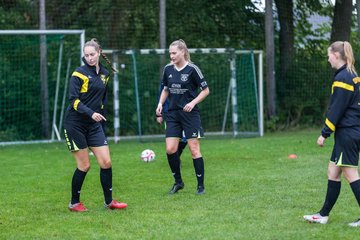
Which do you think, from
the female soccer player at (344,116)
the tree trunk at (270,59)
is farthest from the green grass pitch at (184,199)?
the tree trunk at (270,59)

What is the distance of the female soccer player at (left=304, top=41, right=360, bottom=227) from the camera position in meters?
6.73

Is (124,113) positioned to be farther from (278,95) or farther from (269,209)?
(269,209)

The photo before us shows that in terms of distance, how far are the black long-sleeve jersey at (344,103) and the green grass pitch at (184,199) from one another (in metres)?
0.94

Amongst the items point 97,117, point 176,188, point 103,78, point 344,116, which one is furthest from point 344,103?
point 176,188

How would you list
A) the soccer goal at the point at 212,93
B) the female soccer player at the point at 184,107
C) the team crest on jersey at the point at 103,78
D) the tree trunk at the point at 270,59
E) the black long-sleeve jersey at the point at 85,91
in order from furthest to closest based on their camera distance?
the tree trunk at the point at 270,59 < the soccer goal at the point at 212,93 < the female soccer player at the point at 184,107 < the team crest on jersey at the point at 103,78 < the black long-sleeve jersey at the point at 85,91

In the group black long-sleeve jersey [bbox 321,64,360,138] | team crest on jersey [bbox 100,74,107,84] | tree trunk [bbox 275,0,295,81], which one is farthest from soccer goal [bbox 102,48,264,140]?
black long-sleeve jersey [bbox 321,64,360,138]

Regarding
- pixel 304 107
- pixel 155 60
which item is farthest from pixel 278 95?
pixel 155 60

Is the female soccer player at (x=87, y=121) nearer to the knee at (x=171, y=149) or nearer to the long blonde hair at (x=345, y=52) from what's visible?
the knee at (x=171, y=149)

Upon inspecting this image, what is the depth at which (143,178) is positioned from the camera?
34.5 ft

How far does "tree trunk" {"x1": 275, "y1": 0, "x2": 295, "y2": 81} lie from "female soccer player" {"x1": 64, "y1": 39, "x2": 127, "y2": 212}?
11.8m

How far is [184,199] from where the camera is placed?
8.60m

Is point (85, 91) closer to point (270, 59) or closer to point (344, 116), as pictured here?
point (344, 116)

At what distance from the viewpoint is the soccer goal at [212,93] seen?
17484 mm

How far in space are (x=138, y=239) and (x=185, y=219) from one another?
3.15 feet
